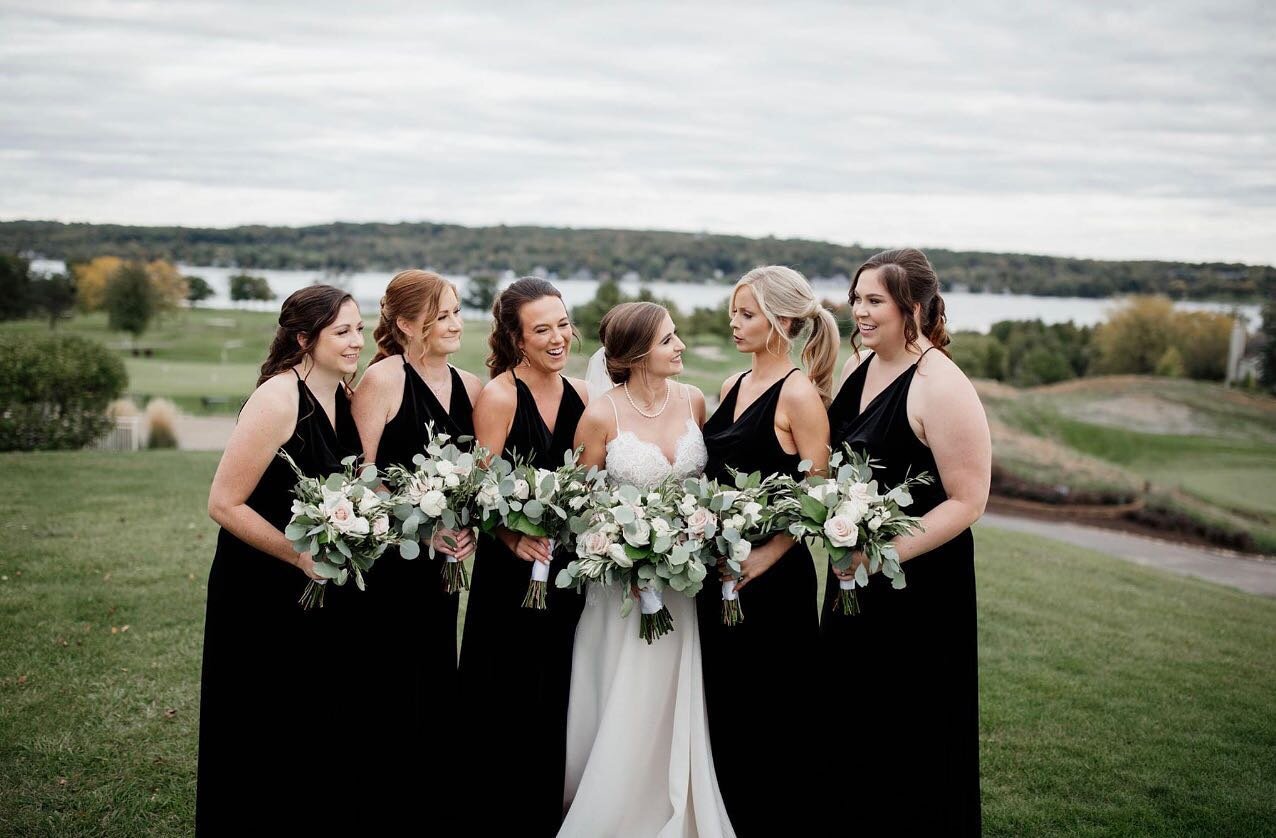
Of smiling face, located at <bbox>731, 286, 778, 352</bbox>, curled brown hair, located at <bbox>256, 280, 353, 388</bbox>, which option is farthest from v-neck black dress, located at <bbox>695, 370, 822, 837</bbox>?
curled brown hair, located at <bbox>256, 280, 353, 388</bbox>

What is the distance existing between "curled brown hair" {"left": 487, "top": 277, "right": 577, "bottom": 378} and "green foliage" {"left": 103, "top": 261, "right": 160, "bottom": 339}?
4652cm

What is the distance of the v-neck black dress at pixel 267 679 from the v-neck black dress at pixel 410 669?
0.32 meters

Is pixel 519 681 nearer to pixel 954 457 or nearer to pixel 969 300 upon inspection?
pixel 954 457

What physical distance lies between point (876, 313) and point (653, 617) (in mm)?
1893

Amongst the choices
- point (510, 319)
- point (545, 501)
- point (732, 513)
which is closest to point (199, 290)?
point (510, 319)

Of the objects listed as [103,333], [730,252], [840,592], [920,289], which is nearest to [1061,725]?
[840,592]

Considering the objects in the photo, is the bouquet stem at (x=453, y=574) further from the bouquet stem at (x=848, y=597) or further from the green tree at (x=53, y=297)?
the green tree at (x=53, y=297)

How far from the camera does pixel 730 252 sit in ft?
148

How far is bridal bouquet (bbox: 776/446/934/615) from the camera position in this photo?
420 centimetres

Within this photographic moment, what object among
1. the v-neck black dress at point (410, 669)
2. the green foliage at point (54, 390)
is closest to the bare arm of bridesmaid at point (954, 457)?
the v-neck black dress at point (410, 669)

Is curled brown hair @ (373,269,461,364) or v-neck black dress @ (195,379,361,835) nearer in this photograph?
v-neck black dress @ (195,379,361,835)

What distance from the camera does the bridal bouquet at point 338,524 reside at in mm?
4234

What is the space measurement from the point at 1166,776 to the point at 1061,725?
102cm

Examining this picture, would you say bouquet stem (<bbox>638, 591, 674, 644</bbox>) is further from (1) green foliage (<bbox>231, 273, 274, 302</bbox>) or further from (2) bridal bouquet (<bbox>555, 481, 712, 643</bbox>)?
(1) green foliage (<bbox>231, 273, 274, 302</bbox>)
